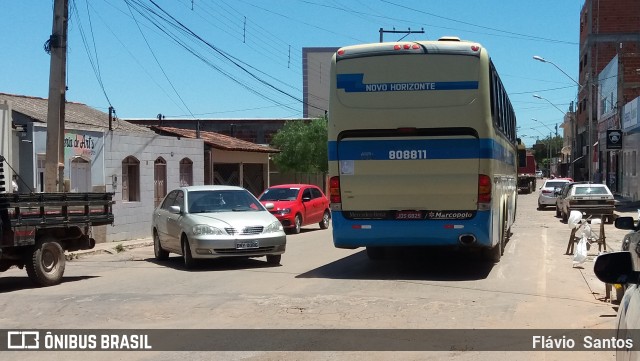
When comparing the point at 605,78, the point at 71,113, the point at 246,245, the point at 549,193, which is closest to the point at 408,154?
the point at 246,245

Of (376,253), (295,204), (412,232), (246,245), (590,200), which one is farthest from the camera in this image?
(590,200)

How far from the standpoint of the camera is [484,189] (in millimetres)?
12078

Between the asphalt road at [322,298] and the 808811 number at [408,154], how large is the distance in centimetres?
201

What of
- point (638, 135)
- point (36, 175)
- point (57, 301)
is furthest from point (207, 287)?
point (638, 135)

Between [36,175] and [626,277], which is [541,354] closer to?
[626,277]

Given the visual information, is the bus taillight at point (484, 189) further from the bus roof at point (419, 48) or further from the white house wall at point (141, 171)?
the white house wall at point (141, 171)

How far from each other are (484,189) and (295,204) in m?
12.9

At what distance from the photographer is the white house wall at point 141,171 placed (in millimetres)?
22156

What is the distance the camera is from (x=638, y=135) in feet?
128

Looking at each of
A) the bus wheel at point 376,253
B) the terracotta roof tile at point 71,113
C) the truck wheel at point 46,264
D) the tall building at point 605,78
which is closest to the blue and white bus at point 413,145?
the bus wheel at point 376,253

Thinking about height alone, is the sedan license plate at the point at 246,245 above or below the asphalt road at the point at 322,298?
above

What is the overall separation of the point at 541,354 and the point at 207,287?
577cm

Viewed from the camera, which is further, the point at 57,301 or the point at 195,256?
the point at 195,256

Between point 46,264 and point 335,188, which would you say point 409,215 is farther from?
point 46,264
